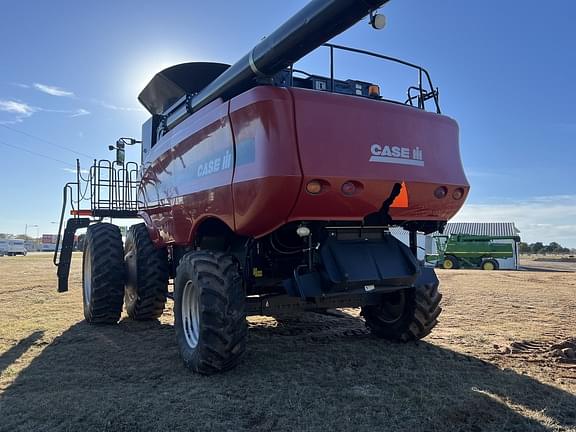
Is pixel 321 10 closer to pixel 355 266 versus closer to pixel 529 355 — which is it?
pixel 355 266

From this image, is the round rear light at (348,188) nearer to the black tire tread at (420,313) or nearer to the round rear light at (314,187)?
the round rear light at (314,187)

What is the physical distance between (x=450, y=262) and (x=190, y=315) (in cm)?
2759

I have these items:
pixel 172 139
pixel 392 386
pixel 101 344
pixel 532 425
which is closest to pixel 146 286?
pixel 101 344

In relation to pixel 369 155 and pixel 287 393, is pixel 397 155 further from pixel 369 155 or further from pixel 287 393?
pixel 287 393

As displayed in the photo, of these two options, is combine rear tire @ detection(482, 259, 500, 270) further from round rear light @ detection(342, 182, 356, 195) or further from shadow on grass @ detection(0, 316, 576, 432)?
round rear light @ detection(342, 182, 356, 195)

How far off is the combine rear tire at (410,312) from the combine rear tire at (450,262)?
25744 millimetres

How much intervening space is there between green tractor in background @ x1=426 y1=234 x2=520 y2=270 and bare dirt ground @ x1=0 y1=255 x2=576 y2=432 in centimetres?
2368

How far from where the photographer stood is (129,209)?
30.5 ft

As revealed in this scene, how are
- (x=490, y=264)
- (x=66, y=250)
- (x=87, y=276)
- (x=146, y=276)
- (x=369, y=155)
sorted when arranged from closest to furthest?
(x=369, y=155) → (x=146, y=276) → (x=87, y=276) → (x=66, y=250) → (x=490, y=264)

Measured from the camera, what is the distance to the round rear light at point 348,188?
422cm

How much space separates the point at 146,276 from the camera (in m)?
6.93

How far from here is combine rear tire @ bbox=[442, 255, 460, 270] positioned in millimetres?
30281

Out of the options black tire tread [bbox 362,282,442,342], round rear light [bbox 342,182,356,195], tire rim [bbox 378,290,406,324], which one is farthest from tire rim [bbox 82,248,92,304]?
round rear light [bbox 342,182,356,195]

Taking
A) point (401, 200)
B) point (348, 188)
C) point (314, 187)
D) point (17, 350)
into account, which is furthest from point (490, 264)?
point (17, 350)
